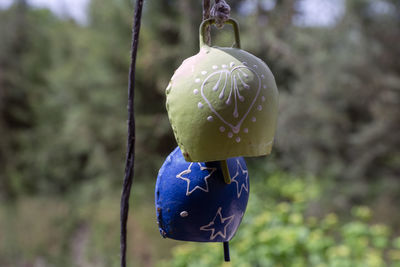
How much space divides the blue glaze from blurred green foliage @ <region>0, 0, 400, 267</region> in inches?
44.8

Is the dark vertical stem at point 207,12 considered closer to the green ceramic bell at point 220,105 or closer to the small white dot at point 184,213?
the green ceramic bell at point 220,105

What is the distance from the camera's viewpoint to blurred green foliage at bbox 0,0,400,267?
8.27 feet

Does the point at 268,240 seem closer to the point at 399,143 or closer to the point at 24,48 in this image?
the point at 399,143

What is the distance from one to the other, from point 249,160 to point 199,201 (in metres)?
3.20

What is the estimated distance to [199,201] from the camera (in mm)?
599

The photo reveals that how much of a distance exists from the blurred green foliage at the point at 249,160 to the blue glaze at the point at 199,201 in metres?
1.14

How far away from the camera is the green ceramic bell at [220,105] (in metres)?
0.51

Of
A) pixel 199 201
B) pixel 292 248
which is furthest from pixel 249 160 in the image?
pixel 199 201

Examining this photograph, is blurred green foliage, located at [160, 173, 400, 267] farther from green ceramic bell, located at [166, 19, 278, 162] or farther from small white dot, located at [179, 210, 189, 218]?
green ceramic bell, located at [166, 19, 278, 162]

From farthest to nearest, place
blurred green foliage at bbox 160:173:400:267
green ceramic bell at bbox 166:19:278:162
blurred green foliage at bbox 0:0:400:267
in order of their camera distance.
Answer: blurred green foliage at bbox 0:0:400:267, blurred green foliage at bbox 160:173:400:267, green ceramic bell at bbox 166:19:278:162

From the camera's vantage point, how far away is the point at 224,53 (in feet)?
1.77

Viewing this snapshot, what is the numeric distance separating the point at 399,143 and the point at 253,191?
4.06ft

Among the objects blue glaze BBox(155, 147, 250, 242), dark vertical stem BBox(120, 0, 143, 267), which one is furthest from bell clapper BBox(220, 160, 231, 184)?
dark vertical stem BBox(120, 0, 143, 267)

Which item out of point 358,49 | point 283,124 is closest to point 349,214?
point 283,124
